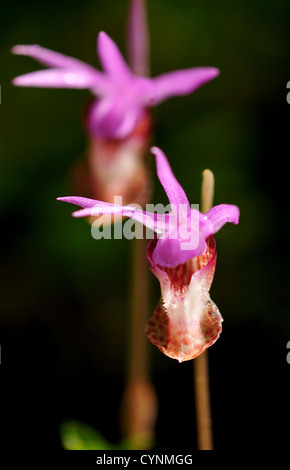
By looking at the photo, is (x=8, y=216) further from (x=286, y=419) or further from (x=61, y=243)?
(x=286, y=419)

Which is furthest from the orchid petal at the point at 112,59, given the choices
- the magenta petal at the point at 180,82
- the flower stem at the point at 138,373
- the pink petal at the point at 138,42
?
the flower stem at the point at 138,373

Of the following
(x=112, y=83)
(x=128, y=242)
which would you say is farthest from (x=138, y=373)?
(x=112, y=83)

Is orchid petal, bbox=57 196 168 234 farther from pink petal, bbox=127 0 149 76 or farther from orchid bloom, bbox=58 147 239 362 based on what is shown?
pink petal, bbox=127 0 149 76

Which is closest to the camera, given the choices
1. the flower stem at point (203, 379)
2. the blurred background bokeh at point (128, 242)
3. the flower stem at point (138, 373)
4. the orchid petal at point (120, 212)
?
the orchid petal at point (120, 212)

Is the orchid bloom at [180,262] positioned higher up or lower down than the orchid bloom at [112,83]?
lower down

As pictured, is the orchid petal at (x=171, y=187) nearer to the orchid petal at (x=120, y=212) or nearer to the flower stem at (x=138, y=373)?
the orchid petal at (x=120, y=212)

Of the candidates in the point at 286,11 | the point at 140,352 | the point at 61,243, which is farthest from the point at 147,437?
the point at 286,11

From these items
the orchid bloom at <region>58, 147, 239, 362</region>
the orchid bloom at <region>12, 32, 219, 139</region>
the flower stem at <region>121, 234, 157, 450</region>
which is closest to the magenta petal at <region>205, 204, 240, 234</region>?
the orchid bloom at <region>58, 147, 239, 362</region>
